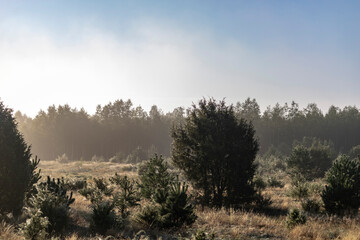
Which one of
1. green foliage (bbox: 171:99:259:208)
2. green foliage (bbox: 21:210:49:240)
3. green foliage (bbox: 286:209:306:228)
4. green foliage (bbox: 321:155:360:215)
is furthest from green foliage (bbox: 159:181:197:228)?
green foliage (bbox: 321:155:360:215)

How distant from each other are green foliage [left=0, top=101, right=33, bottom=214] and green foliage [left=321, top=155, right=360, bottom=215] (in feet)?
43.0

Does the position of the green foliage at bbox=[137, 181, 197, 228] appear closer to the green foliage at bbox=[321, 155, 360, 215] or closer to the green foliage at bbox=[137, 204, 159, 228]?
the green foliage at bbox=[137, 204, 159, 228]

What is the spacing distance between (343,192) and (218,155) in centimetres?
597

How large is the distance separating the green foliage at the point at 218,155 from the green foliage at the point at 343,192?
3.65 metres

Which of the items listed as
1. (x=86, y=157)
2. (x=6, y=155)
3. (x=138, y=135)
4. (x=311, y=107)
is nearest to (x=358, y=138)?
(x=311, y=107)

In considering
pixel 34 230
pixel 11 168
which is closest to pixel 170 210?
pixel 34 230

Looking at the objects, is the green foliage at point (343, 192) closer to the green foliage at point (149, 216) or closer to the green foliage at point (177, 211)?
the green foliage at point (177, 211)

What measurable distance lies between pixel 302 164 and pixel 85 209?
24.7 metres

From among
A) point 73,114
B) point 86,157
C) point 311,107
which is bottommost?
point 86,157

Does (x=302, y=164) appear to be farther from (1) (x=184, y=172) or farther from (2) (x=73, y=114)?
(2) (x=73, y=114)

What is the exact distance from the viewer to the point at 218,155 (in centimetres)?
1401

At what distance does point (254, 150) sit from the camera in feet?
47.2

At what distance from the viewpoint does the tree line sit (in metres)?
78.2

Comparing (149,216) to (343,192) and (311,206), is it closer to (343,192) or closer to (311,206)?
(311,206)
